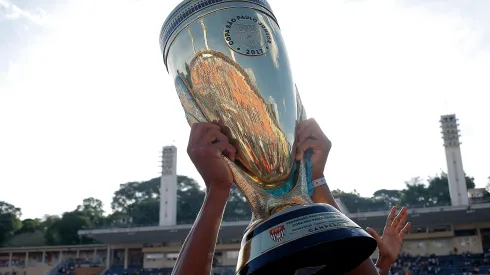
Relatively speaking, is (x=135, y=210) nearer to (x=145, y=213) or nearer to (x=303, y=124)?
(x=145, y=213)

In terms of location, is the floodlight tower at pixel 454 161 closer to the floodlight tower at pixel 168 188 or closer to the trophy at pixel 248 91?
the floodlight tower at pixel 168 188

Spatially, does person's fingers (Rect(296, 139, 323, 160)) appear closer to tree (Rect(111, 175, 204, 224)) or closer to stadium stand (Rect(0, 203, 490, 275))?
stadium stand (Rect(0, 203, 490, 275))

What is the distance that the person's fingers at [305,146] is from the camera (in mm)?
1770

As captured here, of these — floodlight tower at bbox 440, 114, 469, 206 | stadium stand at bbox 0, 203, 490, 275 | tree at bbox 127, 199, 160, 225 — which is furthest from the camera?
tree at bbox 127, 199, 160, 225

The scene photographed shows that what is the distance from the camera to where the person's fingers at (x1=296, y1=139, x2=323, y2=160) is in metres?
1.77

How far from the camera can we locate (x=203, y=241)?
1497 mm

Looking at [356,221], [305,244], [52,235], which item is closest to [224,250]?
[356,221]

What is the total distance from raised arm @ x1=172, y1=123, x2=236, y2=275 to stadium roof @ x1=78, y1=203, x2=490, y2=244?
93.4 feet

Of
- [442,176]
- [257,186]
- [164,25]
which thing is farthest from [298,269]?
[442,176]

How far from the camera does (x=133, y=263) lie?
133 feet

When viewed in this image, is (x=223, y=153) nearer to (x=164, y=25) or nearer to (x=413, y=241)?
(x=164, y=25)

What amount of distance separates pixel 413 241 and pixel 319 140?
36544mm

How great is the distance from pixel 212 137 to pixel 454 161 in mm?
36949

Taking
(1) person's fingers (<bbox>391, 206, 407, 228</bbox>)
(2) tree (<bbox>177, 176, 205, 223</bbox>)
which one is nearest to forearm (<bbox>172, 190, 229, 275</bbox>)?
(1) person's fingers (<bbox>391, 206, 407, 228</bbox>)
